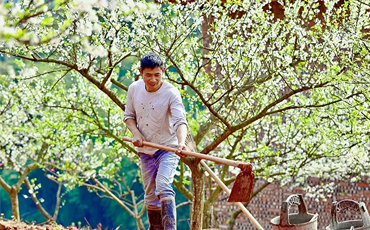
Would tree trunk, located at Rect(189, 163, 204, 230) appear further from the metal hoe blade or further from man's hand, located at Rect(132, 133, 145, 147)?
man's hand, located at Rect(132, 133, 145, 147)

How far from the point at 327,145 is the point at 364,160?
146 cm

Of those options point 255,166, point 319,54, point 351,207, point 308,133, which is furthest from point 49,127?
point 351,207

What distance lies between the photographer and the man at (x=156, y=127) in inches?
173

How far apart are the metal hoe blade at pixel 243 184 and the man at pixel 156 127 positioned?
1.61 feet

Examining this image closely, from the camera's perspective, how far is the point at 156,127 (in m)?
4.60

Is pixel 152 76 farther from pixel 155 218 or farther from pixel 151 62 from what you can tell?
pixel 155 218

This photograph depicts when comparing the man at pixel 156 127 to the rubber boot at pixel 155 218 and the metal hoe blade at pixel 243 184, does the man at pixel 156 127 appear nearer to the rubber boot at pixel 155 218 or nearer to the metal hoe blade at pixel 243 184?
the rubber boot at pixel 155 218

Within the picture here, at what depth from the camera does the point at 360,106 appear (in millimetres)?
6691

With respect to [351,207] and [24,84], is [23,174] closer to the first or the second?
[24,84]

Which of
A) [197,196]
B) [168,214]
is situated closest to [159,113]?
[168,214]

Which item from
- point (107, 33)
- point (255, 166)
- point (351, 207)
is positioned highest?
point (107, 33)

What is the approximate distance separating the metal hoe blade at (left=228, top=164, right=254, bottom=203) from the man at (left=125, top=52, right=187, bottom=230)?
0.49 m

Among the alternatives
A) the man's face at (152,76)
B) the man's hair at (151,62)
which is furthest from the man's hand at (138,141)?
the man's hair at (151,62)

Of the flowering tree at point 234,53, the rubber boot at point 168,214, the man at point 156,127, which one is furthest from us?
the flowering tree at point 234,53
